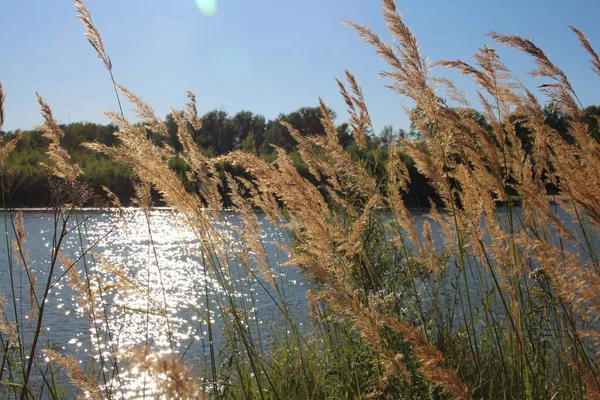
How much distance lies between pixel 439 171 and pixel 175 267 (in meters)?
11.9

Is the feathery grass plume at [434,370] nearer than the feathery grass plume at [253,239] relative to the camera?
Yes

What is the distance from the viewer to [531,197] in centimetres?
199

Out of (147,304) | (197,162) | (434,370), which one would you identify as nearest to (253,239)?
(197,162)

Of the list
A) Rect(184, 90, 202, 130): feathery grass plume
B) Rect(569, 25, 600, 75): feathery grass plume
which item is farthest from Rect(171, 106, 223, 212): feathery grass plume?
Rect(569, 25, 600, 75): feathery grass plume

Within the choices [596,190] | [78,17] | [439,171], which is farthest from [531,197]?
[78,17]

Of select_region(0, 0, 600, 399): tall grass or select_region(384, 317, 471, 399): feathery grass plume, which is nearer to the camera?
select_region(384, 317, 471, 399): feathery grass plume

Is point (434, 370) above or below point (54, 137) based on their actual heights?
below

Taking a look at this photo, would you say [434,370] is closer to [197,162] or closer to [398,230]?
[398,230]

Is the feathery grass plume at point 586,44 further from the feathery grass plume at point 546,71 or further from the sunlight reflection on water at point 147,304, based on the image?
the sunlight reflection on water at point 147,304

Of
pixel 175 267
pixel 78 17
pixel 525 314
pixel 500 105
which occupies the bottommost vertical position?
pixel 175 267

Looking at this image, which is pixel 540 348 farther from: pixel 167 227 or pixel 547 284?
pixel 167 227

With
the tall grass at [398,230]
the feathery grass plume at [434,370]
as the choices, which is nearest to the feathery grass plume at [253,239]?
the tall grass at [398,230]

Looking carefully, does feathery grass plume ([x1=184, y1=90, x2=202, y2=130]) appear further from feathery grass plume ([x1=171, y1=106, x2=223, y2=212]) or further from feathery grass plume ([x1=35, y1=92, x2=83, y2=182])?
feathery grass plume ([x1=35, y1=92, x2=83, y2=182])

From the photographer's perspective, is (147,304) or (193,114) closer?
(147,304)
